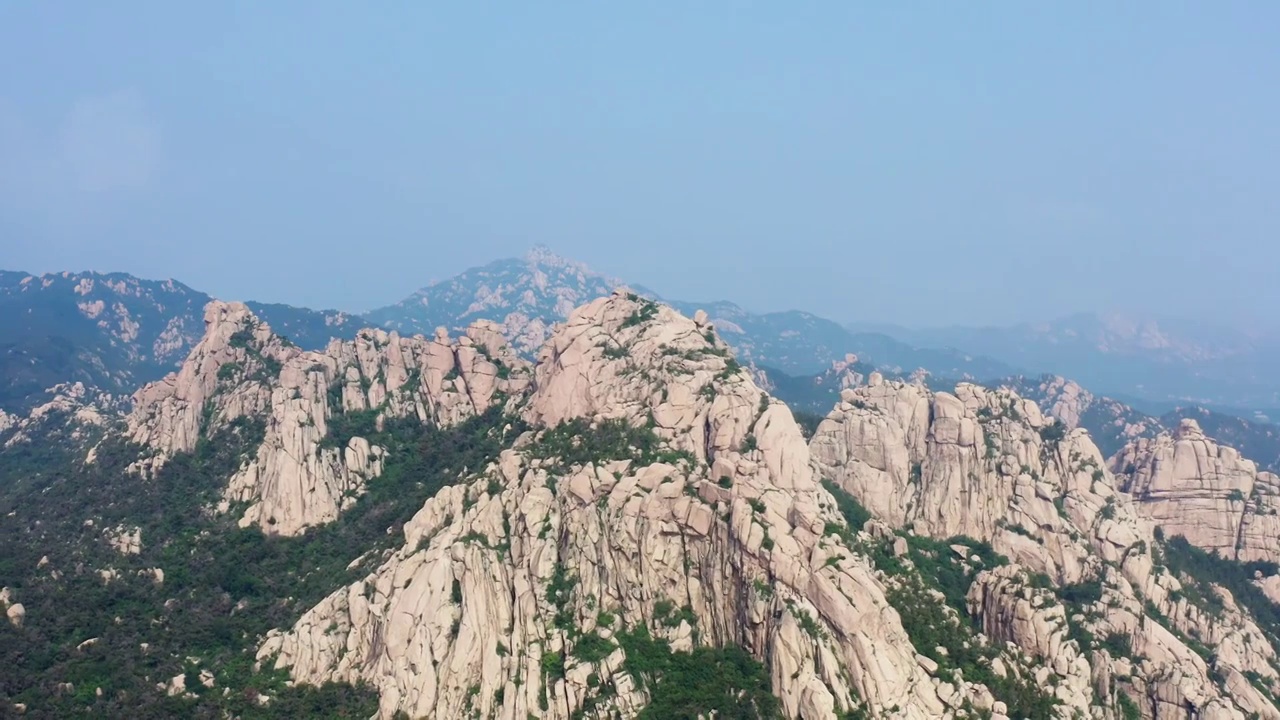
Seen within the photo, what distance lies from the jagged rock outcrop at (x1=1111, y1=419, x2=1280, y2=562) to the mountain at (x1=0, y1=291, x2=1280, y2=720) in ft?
1.14

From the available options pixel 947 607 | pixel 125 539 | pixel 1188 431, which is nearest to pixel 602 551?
pixel 947 607

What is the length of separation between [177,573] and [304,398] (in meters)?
21.2

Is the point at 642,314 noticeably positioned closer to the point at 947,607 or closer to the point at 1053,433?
the point at 947,607

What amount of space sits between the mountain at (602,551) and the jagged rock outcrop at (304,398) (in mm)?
328

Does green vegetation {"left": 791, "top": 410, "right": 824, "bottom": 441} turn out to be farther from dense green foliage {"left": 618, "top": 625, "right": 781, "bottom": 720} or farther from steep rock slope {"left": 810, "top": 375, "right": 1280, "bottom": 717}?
dense green foliage {"left": 618, "top": 625, "right": 781, "bottom": 720}

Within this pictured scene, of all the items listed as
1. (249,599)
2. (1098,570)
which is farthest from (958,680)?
(249,599)

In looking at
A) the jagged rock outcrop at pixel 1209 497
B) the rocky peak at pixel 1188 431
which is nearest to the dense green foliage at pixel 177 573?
the jagged rock outcrop at pixel 1209 497

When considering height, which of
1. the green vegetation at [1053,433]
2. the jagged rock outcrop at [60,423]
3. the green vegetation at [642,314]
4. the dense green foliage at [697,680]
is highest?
the green vegetation at [642,314]

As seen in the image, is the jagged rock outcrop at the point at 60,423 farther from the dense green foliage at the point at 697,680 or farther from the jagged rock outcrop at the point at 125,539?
the dense green foliage at the point at 697,680

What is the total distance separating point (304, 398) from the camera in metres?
82.9

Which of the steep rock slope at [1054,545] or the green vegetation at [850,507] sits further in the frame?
the green vegetation at [850,507]

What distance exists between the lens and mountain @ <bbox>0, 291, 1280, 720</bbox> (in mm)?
53531

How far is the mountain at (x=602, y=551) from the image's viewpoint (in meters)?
53.5

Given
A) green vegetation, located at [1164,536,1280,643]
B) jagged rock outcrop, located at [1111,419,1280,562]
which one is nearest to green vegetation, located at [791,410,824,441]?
jagged rock outcrop, located at [1111,419,1280,562]
